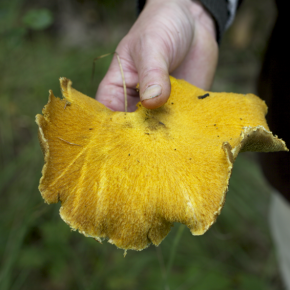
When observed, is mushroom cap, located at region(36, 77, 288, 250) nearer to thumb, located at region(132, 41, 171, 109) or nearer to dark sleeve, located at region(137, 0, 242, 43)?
thumb, located at region(132, 41, 171, 109)

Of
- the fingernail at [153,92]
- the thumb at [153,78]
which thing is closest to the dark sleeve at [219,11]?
the thumb at [153,78]

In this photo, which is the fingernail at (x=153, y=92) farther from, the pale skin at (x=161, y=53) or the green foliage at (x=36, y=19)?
the green foliage at (x=36, y=19)

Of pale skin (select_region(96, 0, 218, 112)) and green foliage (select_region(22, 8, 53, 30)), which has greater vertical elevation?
green foliage (select_region(22, 8, 53, 30))

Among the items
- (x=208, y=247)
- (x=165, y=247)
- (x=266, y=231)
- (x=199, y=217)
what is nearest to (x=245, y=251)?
(x=266, y=231)

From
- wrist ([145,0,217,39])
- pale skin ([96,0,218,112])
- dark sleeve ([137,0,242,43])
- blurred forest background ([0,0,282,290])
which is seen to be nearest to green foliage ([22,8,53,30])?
blurred forest background ([0,0,282,290])

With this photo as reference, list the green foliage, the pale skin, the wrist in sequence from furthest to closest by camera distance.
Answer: the wrist → the green foliage → the pale skin

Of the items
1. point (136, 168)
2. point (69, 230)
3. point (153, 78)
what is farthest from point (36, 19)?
point (69, 230)

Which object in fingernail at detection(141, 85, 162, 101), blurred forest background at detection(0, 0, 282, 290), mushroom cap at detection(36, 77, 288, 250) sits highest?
fingernail at detection(141, 85, 162, 101)
